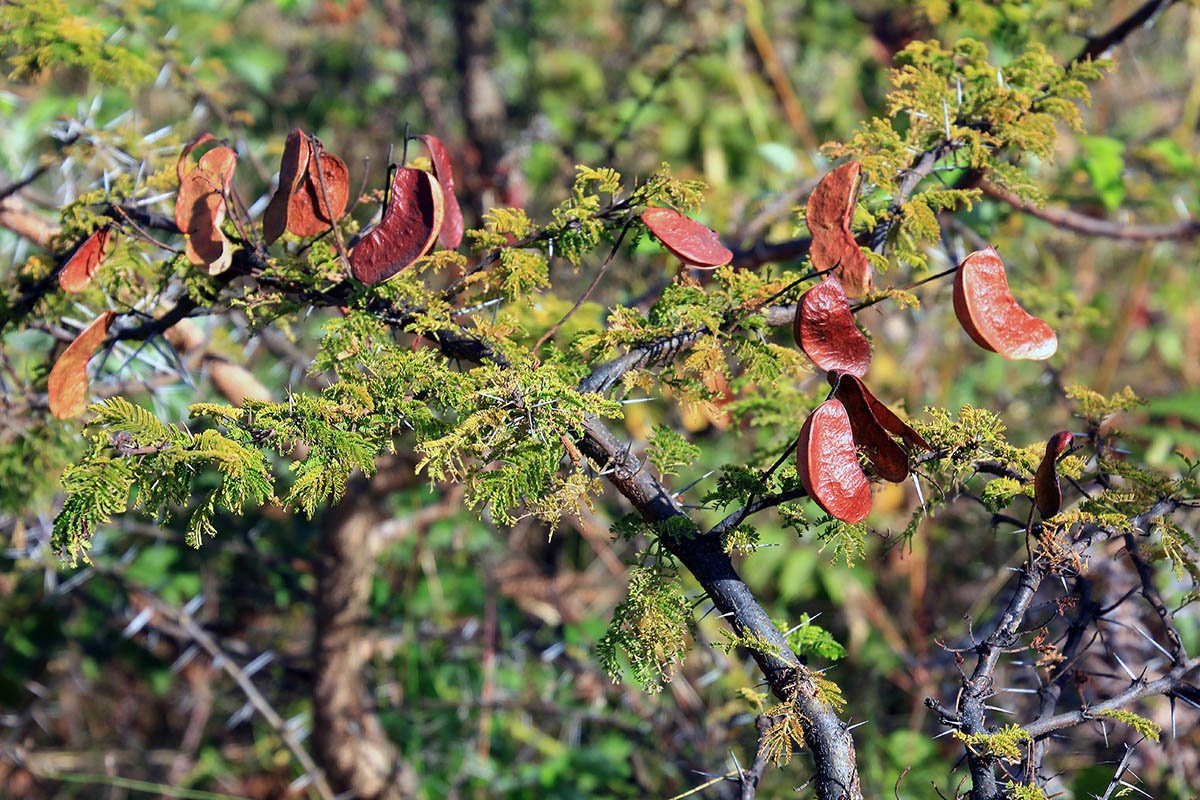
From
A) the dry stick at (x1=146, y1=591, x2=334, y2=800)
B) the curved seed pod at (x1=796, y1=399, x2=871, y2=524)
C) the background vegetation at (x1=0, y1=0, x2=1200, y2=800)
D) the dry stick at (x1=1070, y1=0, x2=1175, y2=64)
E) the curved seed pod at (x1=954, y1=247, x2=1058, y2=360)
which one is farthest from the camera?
the dry stick at (x1=146, y1=591, x2=334, y2=800)

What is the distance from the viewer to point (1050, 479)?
96cm

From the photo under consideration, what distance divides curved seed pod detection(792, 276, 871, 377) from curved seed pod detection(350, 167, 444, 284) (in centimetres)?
42

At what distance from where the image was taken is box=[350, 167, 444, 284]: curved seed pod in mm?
1026

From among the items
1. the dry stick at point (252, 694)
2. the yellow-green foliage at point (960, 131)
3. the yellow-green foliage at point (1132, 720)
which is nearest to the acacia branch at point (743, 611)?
the yellow-green foliage at point (1132, 720)

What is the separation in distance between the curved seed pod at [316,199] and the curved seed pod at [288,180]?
0.02m

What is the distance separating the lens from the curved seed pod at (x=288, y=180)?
1062 mm

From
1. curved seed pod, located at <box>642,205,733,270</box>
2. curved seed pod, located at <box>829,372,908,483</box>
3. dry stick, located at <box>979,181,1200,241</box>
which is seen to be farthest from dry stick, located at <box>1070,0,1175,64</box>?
curved seed pod, located at <box>829,372,908,483</box>

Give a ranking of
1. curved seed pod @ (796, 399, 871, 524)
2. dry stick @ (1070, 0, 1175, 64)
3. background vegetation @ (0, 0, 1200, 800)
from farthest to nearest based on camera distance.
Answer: background vegetation @ (0, 0, 1200, 800) → dry stick @ (1070, 0, 1175, 64) → curved seed pod @ (796, 399, 871, 524)

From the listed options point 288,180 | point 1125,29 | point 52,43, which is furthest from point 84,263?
point 1125,29

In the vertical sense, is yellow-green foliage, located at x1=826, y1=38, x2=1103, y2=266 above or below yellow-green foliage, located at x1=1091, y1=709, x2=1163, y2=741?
above

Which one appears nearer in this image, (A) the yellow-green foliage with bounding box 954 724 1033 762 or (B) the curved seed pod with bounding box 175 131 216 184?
(A) the yellow-green foliage with bounding box 954 724 1033 762


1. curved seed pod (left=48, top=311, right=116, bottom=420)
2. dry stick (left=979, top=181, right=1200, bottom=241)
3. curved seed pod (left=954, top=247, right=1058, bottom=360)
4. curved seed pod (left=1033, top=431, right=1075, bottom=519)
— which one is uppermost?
curved seed pod (left=954, top=247, right=1058, bottom=360)

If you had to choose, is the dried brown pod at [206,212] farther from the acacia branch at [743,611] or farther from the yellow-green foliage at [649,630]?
the yellow-green foliage at [649,630]

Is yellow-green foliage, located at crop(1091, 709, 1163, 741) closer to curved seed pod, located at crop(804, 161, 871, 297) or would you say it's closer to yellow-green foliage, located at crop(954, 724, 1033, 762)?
yellow-green foliage, located at crop(954, 724, 1033, 762)
